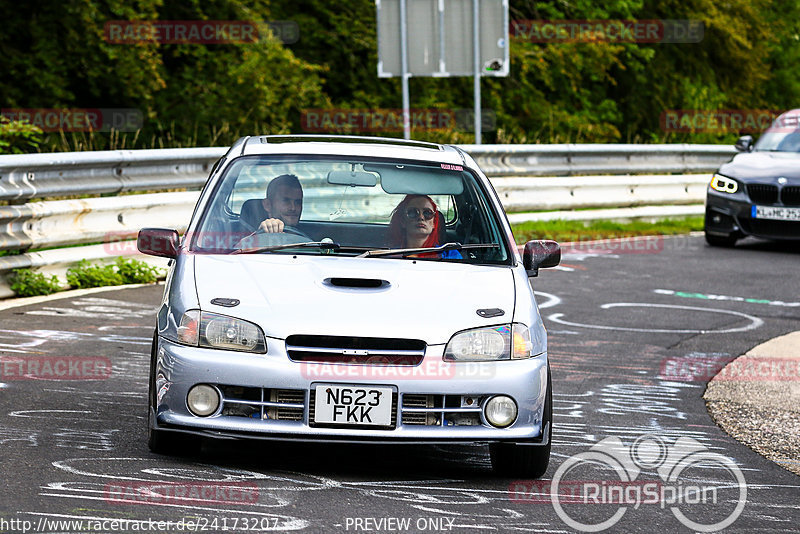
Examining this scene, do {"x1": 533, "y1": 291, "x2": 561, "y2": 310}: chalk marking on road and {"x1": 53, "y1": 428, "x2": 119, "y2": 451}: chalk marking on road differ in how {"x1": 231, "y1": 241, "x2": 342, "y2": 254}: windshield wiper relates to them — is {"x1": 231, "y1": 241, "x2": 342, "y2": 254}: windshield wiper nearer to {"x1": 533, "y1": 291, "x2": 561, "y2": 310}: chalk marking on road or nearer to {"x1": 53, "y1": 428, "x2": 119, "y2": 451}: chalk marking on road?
{"x1": 53, "y1": 428, "x2": 119, "y2": 451}: chalk marking on road

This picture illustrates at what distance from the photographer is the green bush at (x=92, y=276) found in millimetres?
11336

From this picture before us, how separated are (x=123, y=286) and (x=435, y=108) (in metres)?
21.2

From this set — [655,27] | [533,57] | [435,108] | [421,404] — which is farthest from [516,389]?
[655,27]

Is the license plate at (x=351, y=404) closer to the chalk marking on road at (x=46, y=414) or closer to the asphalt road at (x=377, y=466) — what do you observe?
the asphalt road at (x=377, y=466)

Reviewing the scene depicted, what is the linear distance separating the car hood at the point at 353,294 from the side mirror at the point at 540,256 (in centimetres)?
41

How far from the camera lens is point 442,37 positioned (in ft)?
67.3

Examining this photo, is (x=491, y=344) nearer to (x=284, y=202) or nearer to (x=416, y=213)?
(x=416, y=213)

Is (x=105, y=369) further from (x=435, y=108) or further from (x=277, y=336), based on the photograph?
(x=435, y=108)

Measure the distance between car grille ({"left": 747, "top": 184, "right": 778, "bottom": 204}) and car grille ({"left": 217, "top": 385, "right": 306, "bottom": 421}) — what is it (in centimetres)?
1179

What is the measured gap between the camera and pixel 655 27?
3838cm
